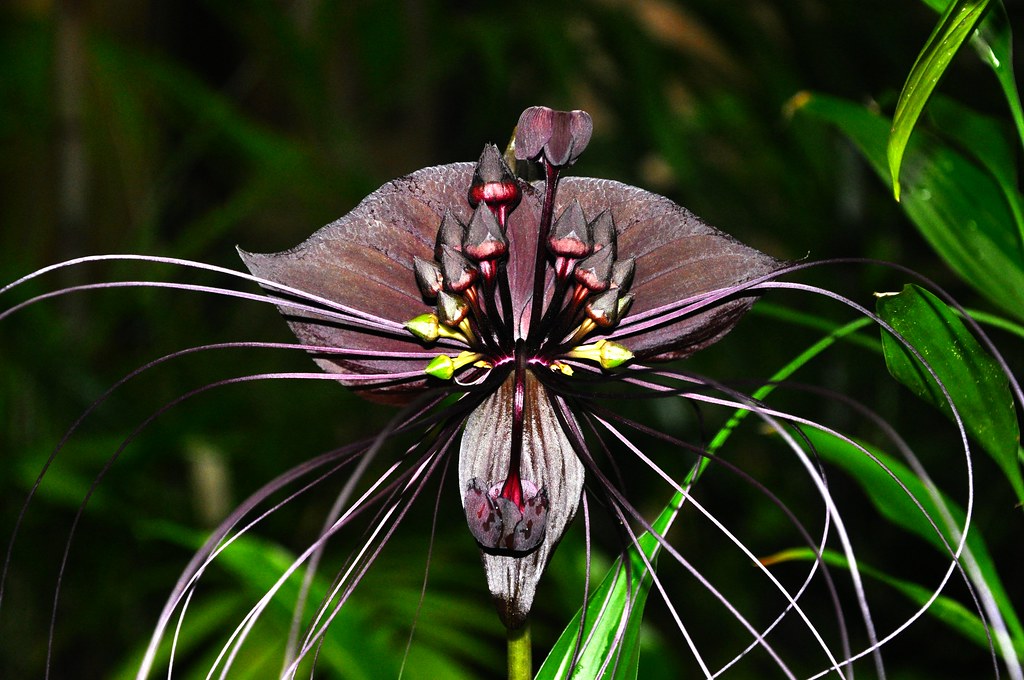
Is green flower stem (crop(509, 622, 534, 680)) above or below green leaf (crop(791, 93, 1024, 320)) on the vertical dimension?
below

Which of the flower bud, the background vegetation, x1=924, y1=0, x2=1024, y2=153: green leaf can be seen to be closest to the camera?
the flower bud

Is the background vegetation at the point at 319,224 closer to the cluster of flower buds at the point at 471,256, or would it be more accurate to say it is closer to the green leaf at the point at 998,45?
the green leaf at the point at 998,45

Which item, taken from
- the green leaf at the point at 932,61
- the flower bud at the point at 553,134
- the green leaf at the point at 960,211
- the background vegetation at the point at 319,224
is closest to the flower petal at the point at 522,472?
the flower bud at the point at 553,134

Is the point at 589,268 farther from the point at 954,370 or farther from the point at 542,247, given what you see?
the point at 954,370

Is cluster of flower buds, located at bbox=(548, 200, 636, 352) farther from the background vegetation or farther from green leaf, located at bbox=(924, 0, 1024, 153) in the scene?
the background vegetation

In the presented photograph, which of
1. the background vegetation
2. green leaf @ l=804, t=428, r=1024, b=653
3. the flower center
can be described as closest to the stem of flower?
the flower center

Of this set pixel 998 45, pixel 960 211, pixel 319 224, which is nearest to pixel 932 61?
pixel 998 45
